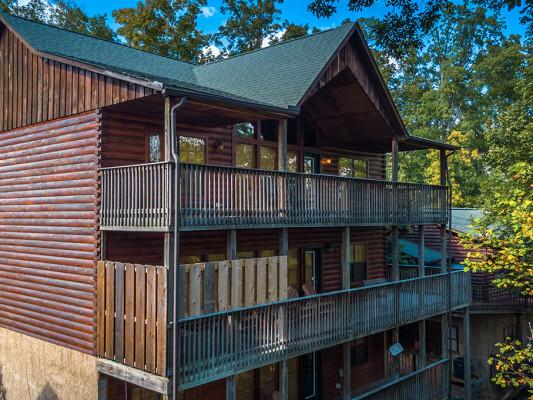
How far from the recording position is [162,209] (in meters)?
9.56

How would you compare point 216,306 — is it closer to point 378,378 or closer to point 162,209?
point 162,209

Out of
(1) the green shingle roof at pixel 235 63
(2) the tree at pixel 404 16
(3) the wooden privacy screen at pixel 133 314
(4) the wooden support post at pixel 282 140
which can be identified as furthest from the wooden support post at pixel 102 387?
(2) the tree at pixel 404 16

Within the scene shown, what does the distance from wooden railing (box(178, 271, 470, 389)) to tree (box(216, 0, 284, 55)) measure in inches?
1165

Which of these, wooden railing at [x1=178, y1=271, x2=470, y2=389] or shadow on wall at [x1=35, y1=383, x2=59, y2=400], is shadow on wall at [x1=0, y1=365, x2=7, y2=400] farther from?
wooden railing at [x1=178, y1=271, x2=470, y2=389]

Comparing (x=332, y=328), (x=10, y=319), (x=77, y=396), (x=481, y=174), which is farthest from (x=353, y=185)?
(x=481, y=174)

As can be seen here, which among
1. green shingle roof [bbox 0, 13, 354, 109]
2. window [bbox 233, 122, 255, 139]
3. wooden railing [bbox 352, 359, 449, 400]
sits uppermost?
green shingle roof [bbox 0, 13, 354, 109]

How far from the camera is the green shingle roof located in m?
13.4

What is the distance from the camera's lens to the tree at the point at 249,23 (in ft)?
132

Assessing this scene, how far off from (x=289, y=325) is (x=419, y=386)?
6.46 m

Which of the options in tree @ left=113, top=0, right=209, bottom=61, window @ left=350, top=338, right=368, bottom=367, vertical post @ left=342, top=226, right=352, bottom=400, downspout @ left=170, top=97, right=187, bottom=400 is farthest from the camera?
tree @ left=113, top=0, right=209, bottom=61

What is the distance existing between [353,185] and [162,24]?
24198 mm

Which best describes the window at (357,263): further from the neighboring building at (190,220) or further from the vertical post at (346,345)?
the vertical post at (346,345)

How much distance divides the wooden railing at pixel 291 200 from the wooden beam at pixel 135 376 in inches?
115

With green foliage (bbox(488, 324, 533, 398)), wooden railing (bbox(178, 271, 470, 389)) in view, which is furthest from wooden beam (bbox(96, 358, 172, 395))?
green foliage (bbox(488, 324, 533, 398))
